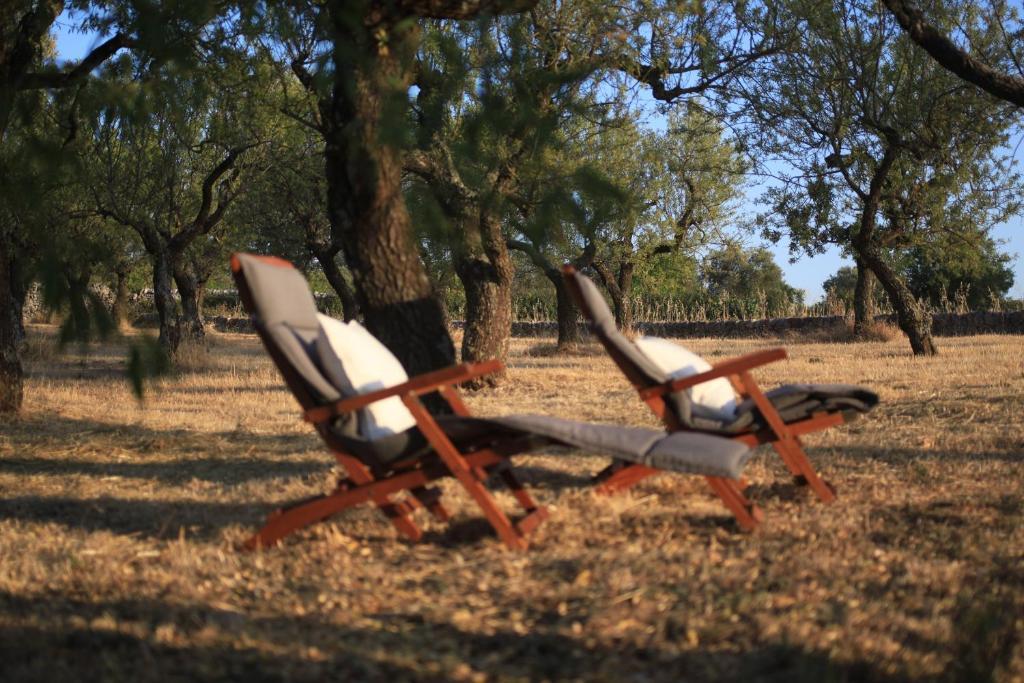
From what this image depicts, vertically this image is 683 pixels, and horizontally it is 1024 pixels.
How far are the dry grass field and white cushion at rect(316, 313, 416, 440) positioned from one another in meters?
0.48

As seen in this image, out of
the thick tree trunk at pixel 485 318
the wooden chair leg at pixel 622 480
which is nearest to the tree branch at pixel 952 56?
the wooden chair leg at pixel 622 480

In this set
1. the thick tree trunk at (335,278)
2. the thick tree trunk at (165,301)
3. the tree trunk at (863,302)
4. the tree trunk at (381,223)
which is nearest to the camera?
the tree trunk at (381,223)

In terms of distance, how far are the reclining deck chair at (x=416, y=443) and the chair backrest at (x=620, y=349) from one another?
496 millimetres

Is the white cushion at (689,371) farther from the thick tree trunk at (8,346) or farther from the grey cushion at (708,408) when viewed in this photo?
the thick tree trunk at (8,346)

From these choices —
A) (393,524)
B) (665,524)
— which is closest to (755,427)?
(665,524)

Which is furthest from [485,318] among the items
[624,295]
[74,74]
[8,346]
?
[624,295]

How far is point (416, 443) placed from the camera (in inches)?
174

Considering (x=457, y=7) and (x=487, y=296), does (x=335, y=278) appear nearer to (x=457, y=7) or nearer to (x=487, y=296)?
(x=487, y=296)

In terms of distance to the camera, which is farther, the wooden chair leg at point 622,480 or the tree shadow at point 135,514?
the wooden chair leg at point 622,480

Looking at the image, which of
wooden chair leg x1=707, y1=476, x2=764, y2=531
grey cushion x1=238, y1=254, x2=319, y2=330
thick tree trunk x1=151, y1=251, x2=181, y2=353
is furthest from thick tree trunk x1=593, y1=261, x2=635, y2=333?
wooden chair leg x1=707, y1=476, x2=764, y2=531

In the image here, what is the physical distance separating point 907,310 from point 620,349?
531 inches

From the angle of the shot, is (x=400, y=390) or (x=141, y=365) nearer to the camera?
(x=400, y=390)

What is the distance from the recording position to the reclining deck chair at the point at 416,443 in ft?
13.8

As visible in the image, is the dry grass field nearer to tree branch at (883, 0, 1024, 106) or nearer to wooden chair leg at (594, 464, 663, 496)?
wooden chair leg at (594, 464, 663, 496)
